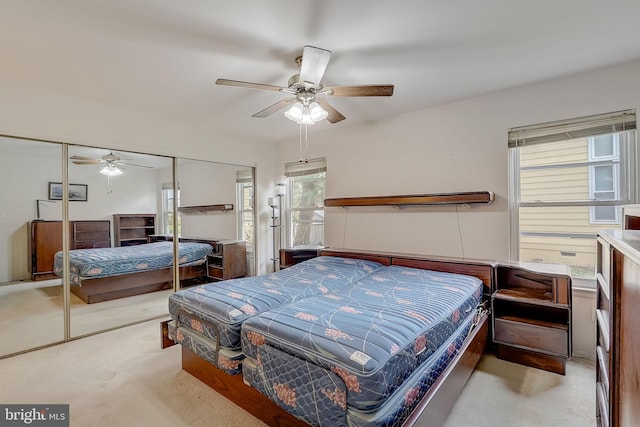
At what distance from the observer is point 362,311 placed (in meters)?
1.85

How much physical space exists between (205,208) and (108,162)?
129 centimetres

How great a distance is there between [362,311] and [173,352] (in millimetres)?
1947

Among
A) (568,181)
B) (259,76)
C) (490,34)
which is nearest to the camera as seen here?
(490,34)

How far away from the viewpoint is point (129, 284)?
3828 millimetres

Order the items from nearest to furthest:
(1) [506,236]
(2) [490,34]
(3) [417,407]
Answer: (3) [417,407], (2) [490,34], (1) [506,236]

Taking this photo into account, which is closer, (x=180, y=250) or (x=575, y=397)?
(x=575, y=397)

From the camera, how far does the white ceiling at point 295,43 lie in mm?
1762

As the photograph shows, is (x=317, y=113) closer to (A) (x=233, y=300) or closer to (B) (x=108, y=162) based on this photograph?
(A) (x=233, y=300)

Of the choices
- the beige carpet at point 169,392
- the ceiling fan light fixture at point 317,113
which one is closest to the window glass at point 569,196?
the beige carpet at point 169,392

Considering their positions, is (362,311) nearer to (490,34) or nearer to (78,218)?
(490,34)

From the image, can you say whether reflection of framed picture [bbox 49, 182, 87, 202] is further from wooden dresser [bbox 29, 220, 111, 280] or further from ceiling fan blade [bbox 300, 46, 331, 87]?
ceiling fan blade [bbox 300, 46, 331, 87]

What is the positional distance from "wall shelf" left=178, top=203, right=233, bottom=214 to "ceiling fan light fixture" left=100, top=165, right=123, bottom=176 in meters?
0.80

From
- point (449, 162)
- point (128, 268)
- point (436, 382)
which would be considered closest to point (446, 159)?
point (449, 162)

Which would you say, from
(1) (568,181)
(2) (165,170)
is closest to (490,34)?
(1) (568,181)
